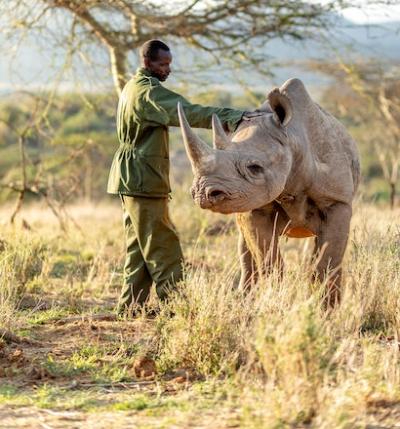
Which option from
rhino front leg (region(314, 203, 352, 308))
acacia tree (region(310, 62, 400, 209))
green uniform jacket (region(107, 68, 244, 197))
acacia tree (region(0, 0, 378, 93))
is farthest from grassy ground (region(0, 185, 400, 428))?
acacia tree (region(310, 62, 400, 209))

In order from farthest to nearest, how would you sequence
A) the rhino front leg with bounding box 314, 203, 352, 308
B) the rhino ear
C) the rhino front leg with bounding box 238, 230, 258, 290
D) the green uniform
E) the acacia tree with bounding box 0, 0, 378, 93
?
the acacia tree with bounding box 0, 0, 378, 93
the rhino front leg with bounding box 238, 230, 258, 290
the green uniform
the rhino front leg with bounding box 314, 203, 352, 308
the rhino ear

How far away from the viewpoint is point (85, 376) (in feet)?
17.1

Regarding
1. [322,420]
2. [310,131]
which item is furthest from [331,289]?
[322,420]

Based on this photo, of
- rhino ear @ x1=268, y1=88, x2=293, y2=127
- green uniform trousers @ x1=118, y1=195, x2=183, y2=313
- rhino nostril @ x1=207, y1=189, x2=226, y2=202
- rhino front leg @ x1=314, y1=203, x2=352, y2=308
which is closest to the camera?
rhino nostril @ x1=207, y1=189, x2=226, y2=202

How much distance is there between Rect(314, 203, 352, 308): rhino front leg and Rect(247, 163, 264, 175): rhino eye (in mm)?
1084

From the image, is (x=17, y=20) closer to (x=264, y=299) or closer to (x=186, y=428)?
(x=264, y=299)

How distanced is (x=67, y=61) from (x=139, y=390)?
6.84 meters

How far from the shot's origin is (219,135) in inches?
211

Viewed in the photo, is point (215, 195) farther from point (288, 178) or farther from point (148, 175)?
point (148, 175)

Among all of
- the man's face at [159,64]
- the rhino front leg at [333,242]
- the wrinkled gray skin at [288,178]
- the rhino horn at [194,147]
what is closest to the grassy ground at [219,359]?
the rhino front leg at [333,242]

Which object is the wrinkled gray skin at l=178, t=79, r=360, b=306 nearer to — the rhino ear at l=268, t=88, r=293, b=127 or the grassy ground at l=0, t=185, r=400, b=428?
the rhino ear at l=268, t=88, r=293, b=127

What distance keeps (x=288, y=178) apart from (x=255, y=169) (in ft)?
2.31

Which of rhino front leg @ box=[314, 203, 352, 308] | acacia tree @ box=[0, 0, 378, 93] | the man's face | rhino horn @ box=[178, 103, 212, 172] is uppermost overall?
acacia tree @ box=[0, 0, 378, 93]

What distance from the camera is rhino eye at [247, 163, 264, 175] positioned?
209 inches
